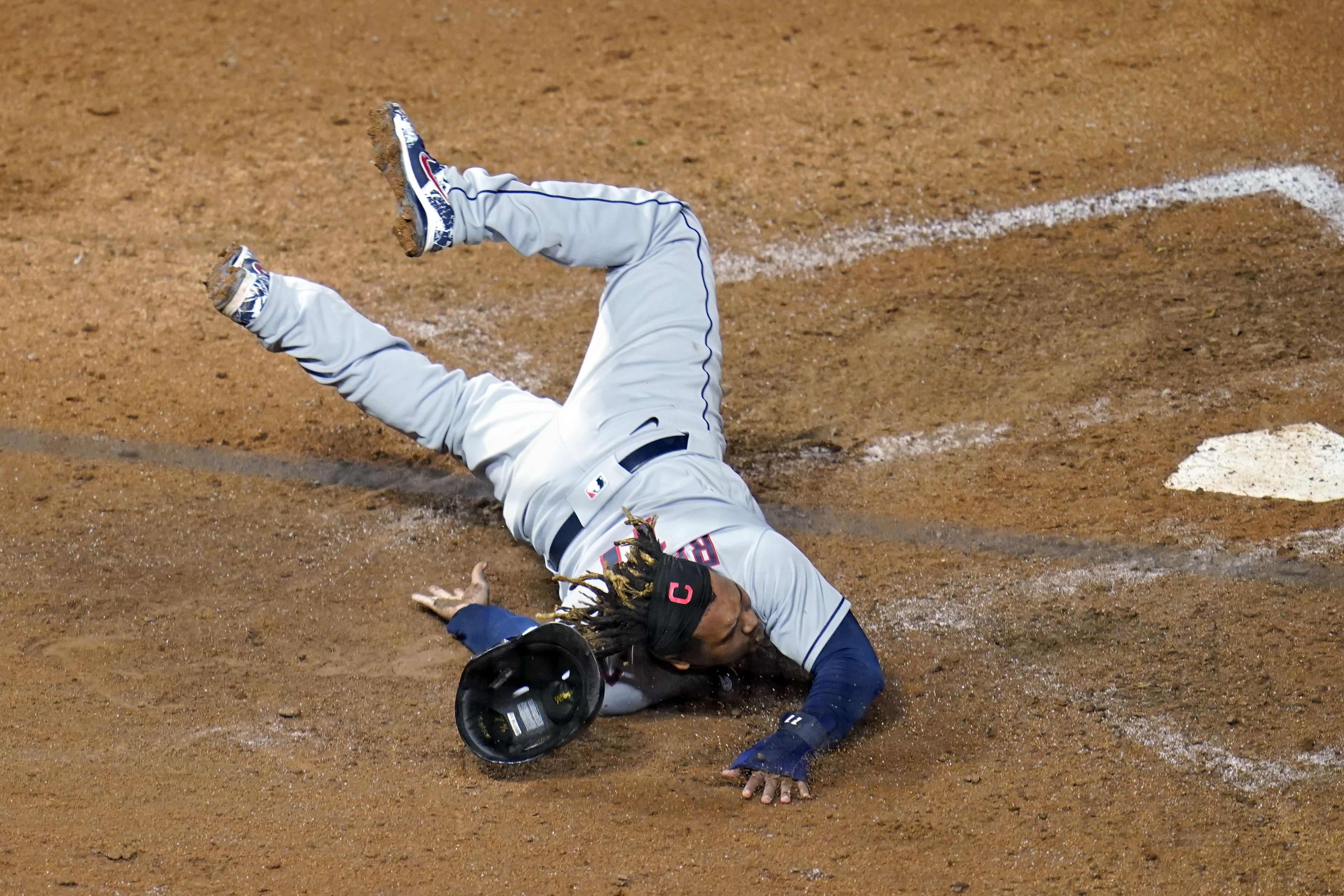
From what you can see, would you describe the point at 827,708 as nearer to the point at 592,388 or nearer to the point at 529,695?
the point at 529,695

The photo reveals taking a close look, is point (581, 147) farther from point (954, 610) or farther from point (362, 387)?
point (954, 610)

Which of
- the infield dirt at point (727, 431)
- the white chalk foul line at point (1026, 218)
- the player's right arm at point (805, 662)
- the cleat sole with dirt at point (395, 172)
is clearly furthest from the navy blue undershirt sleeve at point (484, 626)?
the white chalk foul line at point (1026, 218)

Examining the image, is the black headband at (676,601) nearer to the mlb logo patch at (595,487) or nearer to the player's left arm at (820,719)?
the player's left arm at (820,719)

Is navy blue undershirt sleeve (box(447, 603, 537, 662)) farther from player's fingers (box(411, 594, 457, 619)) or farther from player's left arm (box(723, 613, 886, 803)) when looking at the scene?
player's left arm (box(723, 613, 886, 803))

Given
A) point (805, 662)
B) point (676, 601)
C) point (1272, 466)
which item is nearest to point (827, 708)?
point (805, 662)

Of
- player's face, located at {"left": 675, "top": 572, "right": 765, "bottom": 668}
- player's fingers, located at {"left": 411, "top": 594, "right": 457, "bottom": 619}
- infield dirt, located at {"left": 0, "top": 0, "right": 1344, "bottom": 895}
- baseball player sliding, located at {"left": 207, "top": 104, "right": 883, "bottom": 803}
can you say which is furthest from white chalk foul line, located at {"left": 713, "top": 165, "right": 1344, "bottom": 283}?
player's face, located at {"left": 675, "top": 572, "right": 765, "bottom": 668}

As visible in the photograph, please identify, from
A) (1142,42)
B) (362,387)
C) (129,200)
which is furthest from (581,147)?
(1142,42)
